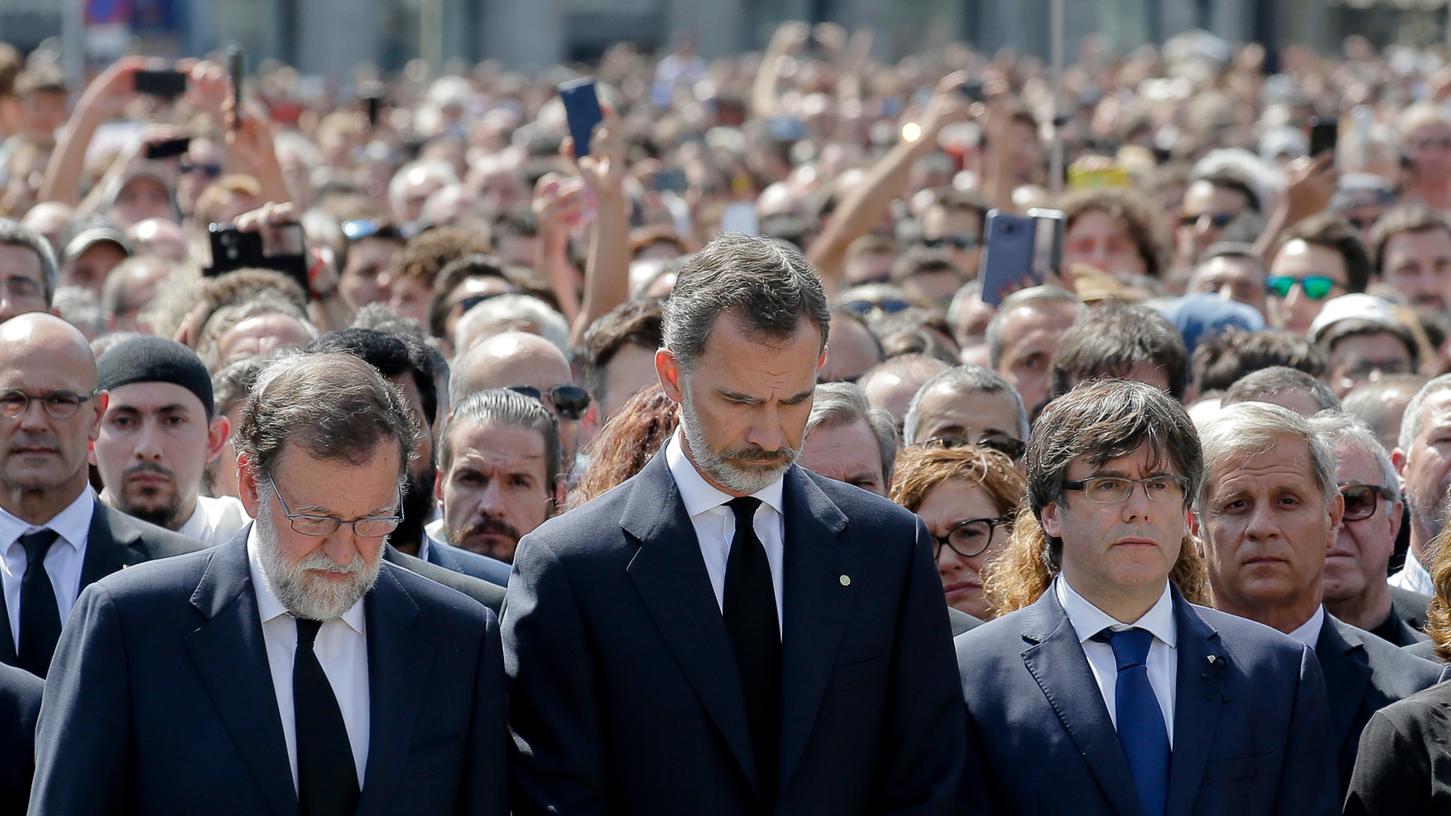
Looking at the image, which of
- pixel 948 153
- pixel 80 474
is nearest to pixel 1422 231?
pixel 948 153

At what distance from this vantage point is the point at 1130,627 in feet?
13.8

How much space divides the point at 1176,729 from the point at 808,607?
786mm

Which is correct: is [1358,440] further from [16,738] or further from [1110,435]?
[16,738]

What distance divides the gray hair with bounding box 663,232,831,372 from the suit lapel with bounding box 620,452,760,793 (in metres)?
0.29

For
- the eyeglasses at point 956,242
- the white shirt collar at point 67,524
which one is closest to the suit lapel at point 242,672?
the white shirt collar at point 67,524

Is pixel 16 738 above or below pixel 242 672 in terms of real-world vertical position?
below

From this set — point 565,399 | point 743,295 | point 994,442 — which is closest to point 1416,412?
point 994,442

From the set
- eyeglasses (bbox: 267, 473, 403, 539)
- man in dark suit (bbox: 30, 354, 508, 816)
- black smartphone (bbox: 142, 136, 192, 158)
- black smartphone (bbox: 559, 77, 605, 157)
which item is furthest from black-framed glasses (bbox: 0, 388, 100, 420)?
black smartphone (bbox: 142, 136, 192, 158)

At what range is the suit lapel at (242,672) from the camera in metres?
3.65

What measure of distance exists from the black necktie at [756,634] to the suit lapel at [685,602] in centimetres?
4

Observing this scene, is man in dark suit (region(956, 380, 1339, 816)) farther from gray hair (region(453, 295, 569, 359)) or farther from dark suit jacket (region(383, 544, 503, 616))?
gray hair (region(453, 295, 569, 359))

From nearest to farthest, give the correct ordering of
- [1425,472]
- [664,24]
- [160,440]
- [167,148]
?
1. [160,440]
2. [1425,472]
3. [167,148]
4. [664,24]

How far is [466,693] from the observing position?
3.79 m

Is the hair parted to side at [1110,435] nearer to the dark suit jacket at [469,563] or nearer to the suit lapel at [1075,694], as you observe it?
the suit lapel at [1075,694]
